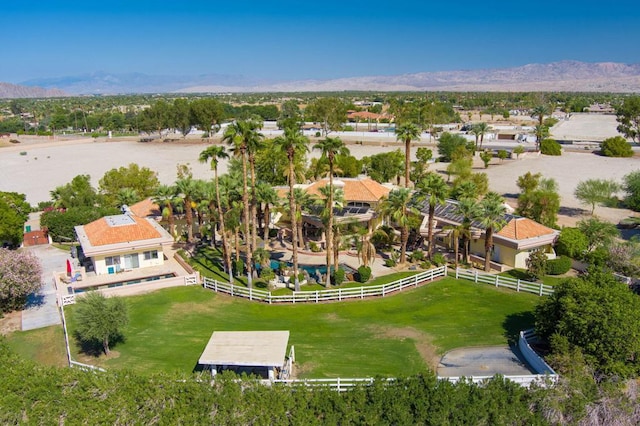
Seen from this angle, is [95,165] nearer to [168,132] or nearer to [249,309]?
[168,132]

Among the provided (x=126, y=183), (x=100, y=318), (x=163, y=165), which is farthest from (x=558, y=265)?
(x=163, y=165)

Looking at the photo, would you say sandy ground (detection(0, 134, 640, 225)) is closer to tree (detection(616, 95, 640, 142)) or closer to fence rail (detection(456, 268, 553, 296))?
tree (detection(616, 95, 640, 142))

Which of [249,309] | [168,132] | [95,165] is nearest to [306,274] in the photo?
[249,309]

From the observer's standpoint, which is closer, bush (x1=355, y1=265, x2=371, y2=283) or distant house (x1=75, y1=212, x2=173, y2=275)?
bush (x1=355, y1=265, x2=371, y2=283)

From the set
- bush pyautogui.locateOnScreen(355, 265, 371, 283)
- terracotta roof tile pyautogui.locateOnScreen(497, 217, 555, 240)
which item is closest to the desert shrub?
terracotta roof tile pyautogui.locateOnScreen(497, 217, 555, 240)

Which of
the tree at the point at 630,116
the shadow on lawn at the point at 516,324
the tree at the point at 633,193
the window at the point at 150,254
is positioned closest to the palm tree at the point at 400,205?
the shadow on lawn at the point at 516,324

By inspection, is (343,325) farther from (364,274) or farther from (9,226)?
(9,226)
